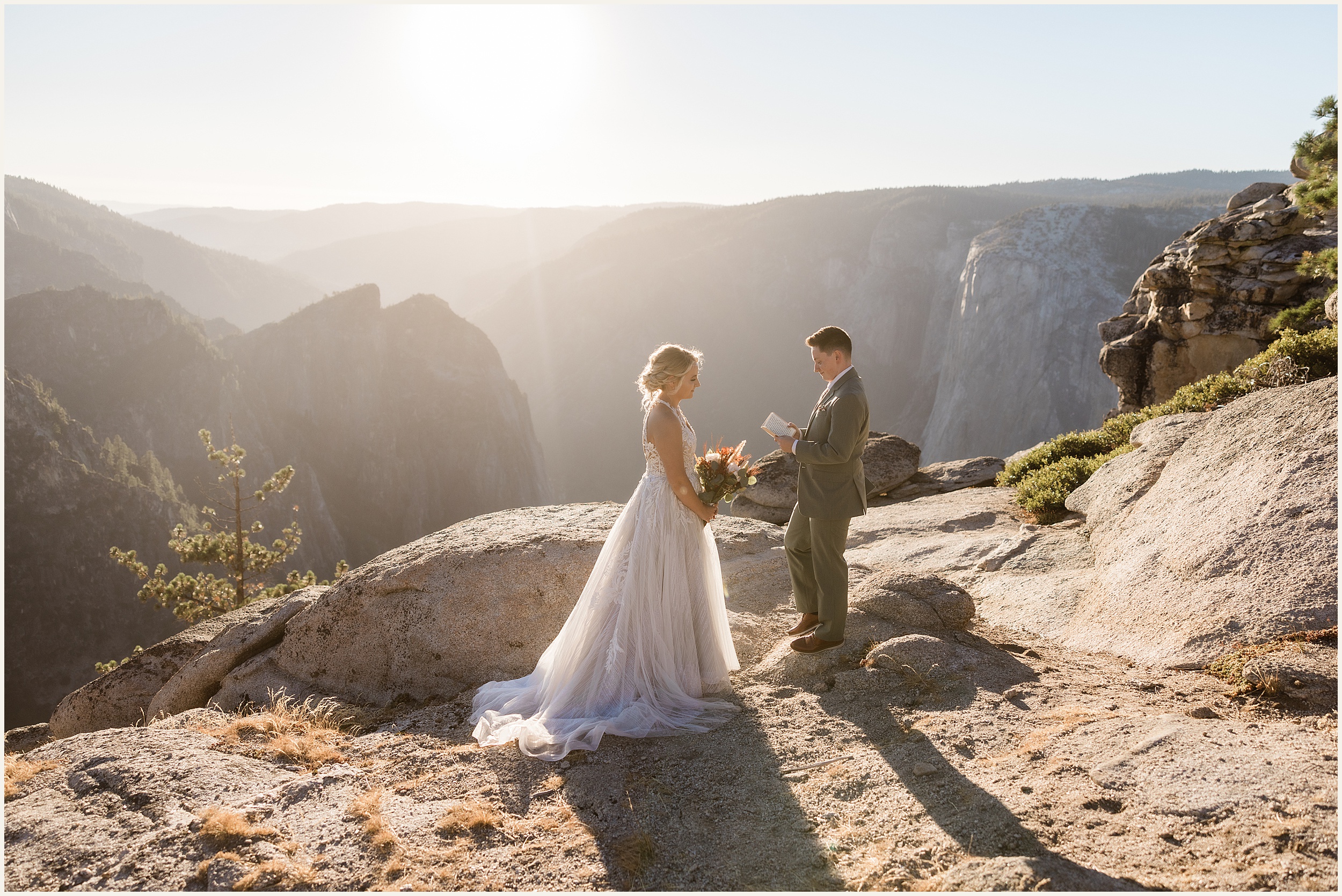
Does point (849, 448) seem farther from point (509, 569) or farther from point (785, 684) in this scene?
point (509, 569)

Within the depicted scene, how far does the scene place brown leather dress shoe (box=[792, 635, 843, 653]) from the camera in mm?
5797

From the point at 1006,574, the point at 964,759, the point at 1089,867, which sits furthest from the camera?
the point at 1006,574

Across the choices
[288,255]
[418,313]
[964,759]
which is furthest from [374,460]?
[288,255]

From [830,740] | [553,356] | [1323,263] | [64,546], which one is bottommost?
[64,546]

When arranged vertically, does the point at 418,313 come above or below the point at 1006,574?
above

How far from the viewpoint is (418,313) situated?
62156 millimetres

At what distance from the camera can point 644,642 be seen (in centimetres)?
548

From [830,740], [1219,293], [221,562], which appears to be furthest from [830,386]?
[221,562]

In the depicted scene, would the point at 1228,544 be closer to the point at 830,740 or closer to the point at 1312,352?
the point at 830,740

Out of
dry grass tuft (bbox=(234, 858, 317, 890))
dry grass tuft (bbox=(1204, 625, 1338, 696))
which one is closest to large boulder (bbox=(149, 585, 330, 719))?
dry grass tuft (bbox=(234, 858, 317, 890))

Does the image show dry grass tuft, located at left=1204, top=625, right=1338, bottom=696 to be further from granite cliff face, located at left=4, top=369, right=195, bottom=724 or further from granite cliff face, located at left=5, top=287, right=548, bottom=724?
granite cliff face, located at left=5, top=287, right=548, bottom=724

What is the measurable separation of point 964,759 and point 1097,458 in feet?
25.1

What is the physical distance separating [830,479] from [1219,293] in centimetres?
1398

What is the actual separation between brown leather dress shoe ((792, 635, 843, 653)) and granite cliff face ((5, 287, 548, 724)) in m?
45.8
